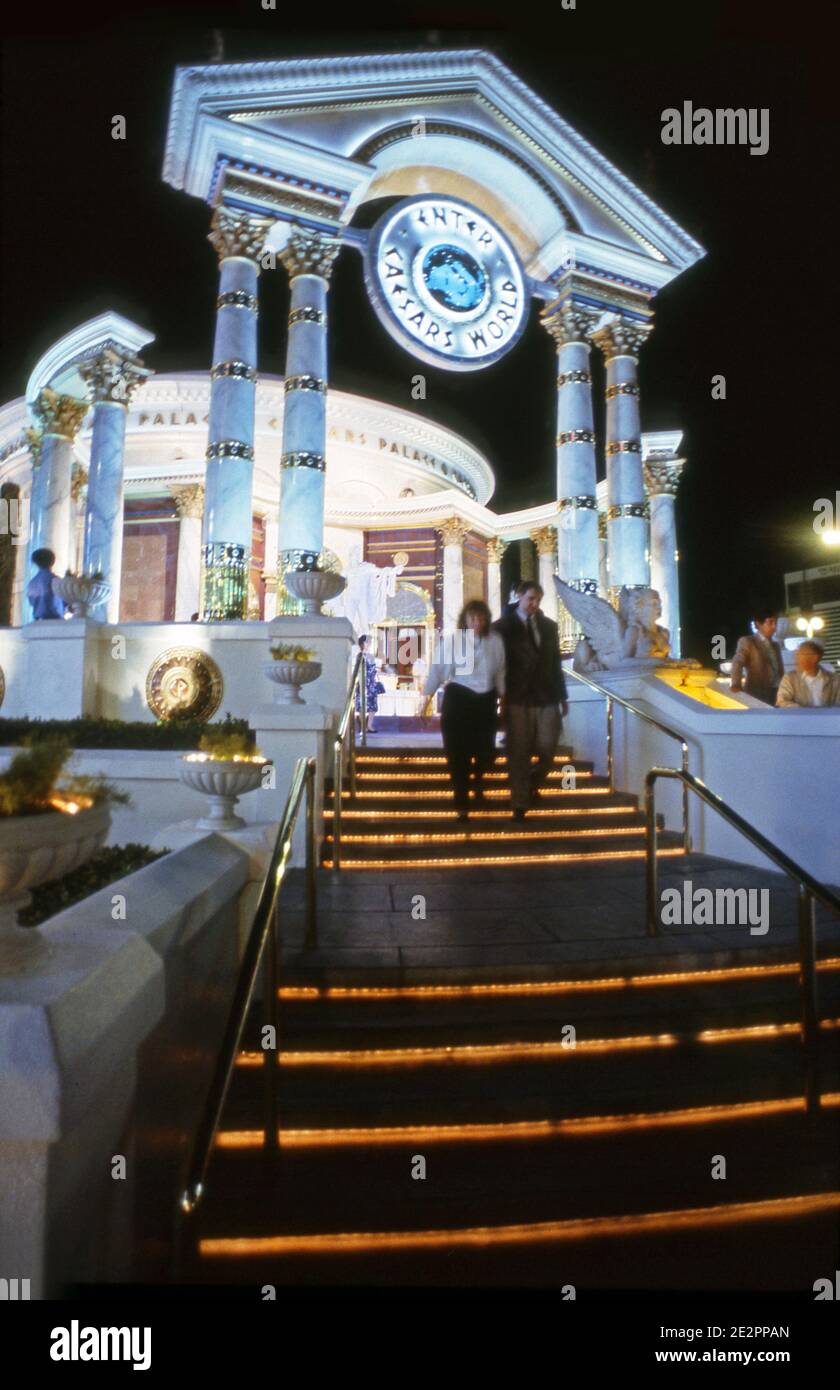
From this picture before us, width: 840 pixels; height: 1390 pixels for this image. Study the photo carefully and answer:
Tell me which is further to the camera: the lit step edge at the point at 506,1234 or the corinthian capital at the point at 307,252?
the corinthian capital at the point at 307,252

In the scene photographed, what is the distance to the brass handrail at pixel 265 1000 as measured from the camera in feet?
7.01

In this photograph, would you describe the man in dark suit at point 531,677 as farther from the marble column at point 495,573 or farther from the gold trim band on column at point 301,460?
the marble column at point 495,573

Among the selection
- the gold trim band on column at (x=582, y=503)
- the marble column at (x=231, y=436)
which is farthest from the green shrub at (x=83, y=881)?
the gold trim band on column at (x=582, y=503)

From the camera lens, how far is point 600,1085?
3822 millimetres

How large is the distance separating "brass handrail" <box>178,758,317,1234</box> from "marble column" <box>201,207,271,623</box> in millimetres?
8932

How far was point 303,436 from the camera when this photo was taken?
14.0 meters

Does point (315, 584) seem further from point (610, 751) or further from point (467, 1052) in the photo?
point (467, 1052)

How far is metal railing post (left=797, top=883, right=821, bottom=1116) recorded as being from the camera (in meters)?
3.79

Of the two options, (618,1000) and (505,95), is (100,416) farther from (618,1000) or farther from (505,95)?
(618,1000)

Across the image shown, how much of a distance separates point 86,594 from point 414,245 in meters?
10.4

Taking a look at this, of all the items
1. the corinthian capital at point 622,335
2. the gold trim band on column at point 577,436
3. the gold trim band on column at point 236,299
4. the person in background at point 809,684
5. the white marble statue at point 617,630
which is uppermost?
the corinthian capital at point 622,335

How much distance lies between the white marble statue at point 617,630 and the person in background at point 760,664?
1.00 m

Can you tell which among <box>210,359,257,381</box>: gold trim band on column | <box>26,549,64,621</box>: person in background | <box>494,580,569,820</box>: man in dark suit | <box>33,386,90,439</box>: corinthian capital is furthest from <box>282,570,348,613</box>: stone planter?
<box>33,386,90,439</box>: corinthian capital
